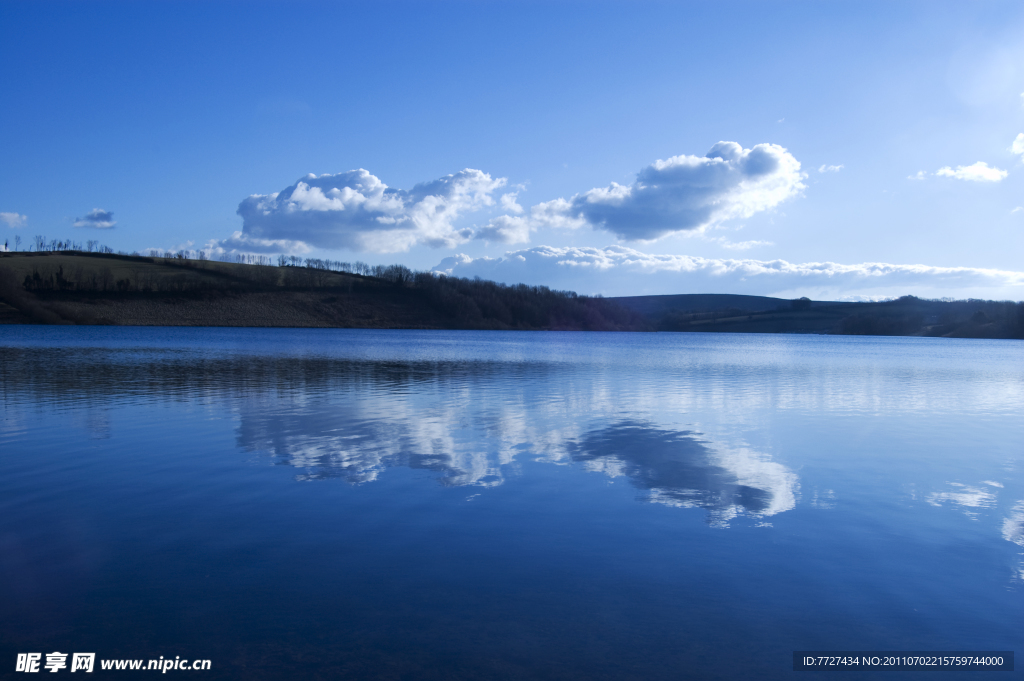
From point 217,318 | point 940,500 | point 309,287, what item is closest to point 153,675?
point 940,500

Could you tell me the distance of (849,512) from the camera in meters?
9.49

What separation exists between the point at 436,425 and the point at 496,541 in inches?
336

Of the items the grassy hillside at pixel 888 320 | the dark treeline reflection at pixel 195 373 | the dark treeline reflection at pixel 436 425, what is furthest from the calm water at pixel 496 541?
the grassy hillside at pixel 888 320

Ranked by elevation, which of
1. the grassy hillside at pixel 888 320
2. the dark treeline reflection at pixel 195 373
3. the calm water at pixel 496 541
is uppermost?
the grassy hillside at pixel 888 320

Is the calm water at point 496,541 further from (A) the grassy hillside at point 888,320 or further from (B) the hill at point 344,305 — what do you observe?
(A) the grassy hillside at point 888,320

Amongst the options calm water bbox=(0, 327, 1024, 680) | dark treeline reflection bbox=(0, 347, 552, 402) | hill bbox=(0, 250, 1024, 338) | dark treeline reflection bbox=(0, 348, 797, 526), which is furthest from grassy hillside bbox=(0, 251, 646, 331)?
calm water bbox=(0, 327, 1024, 680)

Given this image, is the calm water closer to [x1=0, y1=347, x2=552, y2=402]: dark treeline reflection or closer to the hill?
[x1=0, y1=347, x2=552, y2=402]: dark treeline reflection

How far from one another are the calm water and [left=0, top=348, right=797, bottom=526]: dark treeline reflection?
13cm

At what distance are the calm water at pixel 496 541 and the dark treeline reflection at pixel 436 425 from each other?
130 millimetres

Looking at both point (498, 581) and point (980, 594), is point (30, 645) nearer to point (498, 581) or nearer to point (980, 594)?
point (498, 581)

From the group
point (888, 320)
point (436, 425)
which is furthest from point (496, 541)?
point (888, 320)

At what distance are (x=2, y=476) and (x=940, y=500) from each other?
15974 mm

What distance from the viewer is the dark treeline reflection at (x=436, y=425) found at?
11195 millimetres

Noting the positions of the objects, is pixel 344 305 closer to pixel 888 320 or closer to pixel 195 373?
pixel 195 373
